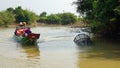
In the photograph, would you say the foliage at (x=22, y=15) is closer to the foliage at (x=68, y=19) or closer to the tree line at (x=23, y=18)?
the tree line at (x=23, y=18)

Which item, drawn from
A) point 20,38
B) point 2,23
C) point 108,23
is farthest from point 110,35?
point 2,23

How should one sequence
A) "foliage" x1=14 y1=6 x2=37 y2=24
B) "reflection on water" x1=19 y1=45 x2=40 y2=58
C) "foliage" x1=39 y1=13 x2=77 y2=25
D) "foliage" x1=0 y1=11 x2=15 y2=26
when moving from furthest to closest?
"foliage" x1=39 y1=13 x2=77 y2=25 < "foliage" x1=14 y1=6 x2=37 y2=24 < "foliage" x1=0 y1=11 x2=15 y2=26 < "reflection on water" x1=19 y1=45 x2=40 y2=58

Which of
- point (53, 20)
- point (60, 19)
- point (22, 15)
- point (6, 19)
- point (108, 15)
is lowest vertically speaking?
point (53, 20)

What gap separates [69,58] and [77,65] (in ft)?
5.43

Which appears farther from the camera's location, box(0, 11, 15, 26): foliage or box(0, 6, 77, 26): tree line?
box(0, 6, 77, 26): tree line

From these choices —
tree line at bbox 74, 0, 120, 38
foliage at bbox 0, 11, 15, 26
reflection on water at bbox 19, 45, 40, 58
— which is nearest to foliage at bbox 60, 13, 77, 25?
foliage at bbox 0, 11, 15, 26

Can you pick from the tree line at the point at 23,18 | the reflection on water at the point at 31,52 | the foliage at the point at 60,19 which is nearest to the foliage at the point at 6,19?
the tree line at the point at 23,18

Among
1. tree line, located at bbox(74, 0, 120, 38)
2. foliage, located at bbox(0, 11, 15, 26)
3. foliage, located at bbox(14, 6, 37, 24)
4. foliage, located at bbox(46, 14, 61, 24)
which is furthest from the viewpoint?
foliage, located at bbox(46, 14, 61, 24)

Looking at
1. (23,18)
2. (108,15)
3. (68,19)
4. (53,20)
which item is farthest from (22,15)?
(108,15)

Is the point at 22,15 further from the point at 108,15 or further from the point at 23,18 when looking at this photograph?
the point at 108,15

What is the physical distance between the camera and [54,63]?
38.1 feet

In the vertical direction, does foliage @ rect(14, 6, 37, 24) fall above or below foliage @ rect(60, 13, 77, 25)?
above

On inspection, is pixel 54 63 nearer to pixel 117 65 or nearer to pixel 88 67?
pixel 88 67

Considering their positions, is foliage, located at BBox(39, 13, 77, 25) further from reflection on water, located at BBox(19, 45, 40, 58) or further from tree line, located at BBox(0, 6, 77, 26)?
reflection on water, located at BBox(19, 45, 40, 58)
